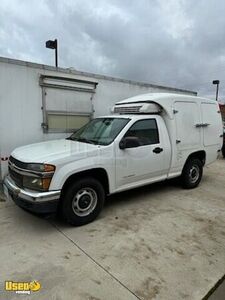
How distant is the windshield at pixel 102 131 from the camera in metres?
4.21

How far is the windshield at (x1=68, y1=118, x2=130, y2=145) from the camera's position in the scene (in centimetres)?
421

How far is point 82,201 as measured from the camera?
146 inches

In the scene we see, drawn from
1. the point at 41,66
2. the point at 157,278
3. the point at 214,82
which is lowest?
the point at 157,278

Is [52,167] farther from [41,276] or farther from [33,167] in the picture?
[41,276]

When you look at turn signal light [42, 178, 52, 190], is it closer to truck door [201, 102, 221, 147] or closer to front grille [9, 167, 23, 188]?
→ front grille [9, 167, 23, 188]

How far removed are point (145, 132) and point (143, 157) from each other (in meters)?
0.54

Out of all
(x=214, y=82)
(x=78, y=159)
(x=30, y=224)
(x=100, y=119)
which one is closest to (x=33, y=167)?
(x=78, y=159)

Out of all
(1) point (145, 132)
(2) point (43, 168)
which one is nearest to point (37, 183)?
(2) point (43, 168)

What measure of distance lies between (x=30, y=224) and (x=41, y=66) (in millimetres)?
3398

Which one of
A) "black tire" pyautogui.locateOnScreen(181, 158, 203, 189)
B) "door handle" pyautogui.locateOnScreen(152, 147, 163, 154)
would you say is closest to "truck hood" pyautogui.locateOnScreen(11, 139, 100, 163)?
"door handle" pyautogui.locateOnScreen(152, 147, 163, 154)

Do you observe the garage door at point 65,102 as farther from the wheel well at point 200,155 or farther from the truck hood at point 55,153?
the wheel well at point 200,155

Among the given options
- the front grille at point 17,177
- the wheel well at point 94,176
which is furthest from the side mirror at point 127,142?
the front grille at point 17,177

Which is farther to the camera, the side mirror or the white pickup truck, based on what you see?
the side mirror

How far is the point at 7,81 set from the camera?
4699 mm
